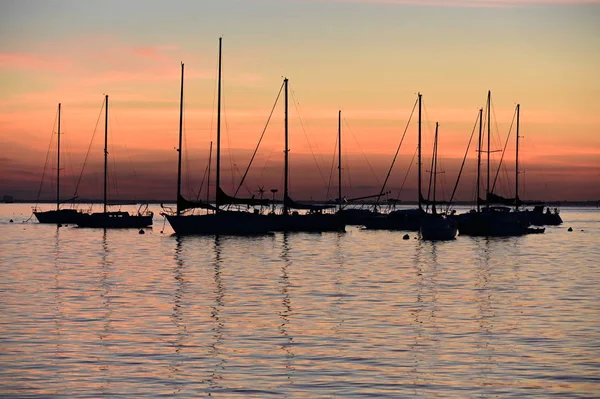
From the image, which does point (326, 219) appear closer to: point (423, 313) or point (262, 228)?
point (262, 228)

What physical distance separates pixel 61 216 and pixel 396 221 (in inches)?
2045

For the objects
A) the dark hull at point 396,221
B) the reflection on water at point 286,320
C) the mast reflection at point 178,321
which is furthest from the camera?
the dark hull at point 396,221

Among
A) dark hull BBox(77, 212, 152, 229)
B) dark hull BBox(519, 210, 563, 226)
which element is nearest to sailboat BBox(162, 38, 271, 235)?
dark hull BBox(77, 212, 152, 229)

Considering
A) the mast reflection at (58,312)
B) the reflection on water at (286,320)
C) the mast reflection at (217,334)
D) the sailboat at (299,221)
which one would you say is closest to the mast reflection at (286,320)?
the reflection on water at (286,320)

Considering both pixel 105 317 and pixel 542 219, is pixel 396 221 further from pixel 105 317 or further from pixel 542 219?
pixel 105 317

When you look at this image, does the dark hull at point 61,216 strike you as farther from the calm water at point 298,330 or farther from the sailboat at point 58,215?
the calm water at point 298,330

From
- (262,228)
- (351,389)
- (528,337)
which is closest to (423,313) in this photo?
(528,337)

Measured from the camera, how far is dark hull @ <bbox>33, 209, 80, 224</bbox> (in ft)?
461

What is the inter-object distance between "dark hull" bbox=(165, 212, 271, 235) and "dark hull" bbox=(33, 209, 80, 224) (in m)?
46.1

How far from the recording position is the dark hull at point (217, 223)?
90.8 meters

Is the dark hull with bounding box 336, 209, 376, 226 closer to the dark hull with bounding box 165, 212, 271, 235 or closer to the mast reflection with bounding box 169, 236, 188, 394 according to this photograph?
the dark hull with bounding box 165, 212, 271, 235

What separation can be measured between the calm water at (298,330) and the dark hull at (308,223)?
145 ft

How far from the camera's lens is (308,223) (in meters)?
108

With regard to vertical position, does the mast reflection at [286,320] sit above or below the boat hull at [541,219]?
below
